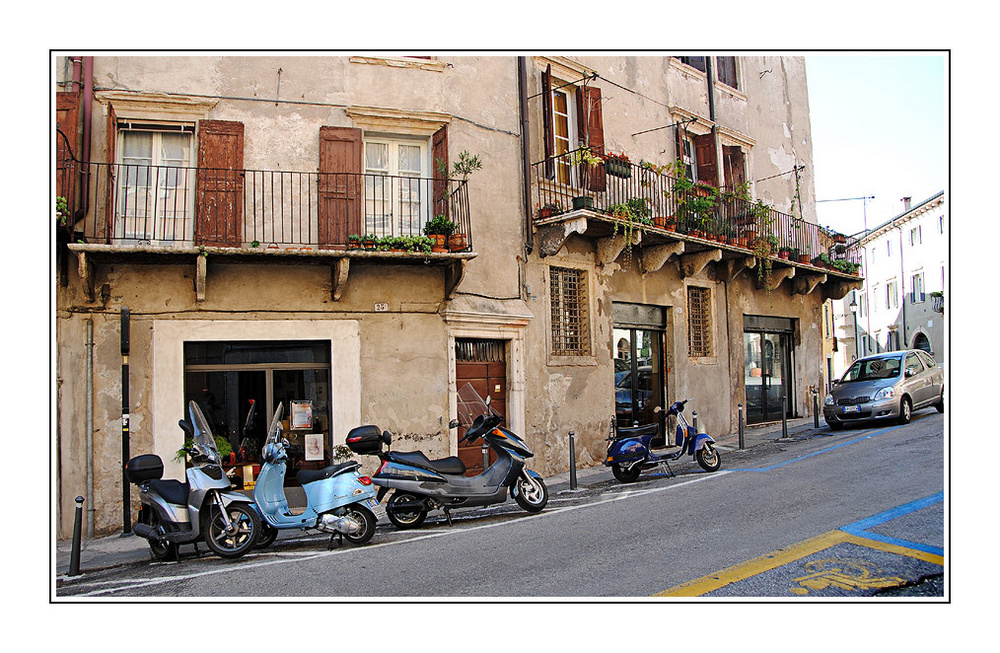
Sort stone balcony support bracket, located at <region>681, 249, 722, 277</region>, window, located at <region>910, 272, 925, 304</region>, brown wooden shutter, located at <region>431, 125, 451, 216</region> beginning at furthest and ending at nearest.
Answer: window, located at <region>910, 272, 925, 304</region>
stone balcony support bracket, located at <region>681, 249, 722, 277</region>
brown wooden shutter, located at <region>431, 125, 451, 216</region>

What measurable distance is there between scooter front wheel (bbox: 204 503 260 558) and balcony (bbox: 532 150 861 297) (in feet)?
23.0

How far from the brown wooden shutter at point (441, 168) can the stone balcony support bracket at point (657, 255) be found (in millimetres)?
4861

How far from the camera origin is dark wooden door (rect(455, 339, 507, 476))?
39.2 ft

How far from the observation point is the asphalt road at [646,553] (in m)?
5.56

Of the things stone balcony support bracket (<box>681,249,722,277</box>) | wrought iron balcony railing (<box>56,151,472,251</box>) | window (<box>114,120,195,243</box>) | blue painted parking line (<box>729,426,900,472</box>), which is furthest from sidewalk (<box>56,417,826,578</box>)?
stone balcony support bracket (<box>681,249,722,277</box>)

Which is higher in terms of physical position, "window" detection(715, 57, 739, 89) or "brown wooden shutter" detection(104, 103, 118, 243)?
"window" detection(715, 57, 739, 89)

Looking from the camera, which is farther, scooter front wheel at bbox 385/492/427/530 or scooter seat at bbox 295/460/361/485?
scooter front wheel at bbox 385/492/427/530

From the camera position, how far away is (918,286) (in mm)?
25375

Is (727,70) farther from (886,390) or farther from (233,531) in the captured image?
→ (233,531)

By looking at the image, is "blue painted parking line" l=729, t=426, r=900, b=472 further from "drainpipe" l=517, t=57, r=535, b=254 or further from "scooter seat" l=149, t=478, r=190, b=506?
"scooter seat" l=149, t=478, r=190, b=506

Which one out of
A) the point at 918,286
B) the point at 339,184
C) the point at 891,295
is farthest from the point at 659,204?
the point at 891,295

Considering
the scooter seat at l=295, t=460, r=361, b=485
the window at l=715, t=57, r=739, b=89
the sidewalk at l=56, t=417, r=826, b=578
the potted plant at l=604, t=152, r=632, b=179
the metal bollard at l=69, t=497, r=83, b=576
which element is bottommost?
the sidewalk at l=56, t=417, r=826, b=578

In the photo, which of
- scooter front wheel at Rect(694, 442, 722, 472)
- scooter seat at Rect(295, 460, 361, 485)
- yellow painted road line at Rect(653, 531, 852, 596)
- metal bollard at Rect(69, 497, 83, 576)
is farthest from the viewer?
scooter front wheel at Rect(694, 442, 722, 472)

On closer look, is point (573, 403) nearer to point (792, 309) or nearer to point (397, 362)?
point (397, 362)
